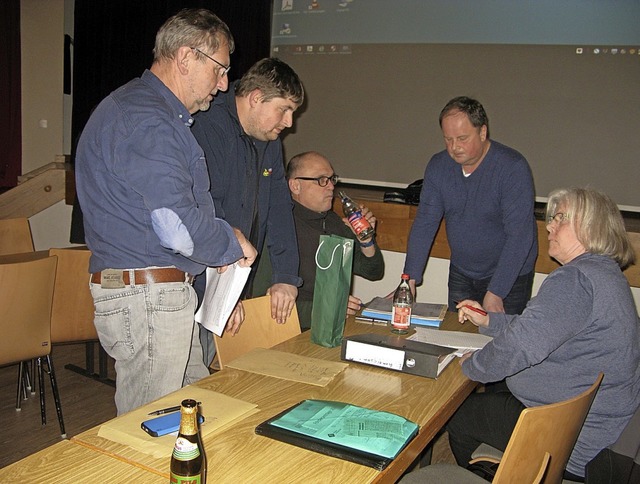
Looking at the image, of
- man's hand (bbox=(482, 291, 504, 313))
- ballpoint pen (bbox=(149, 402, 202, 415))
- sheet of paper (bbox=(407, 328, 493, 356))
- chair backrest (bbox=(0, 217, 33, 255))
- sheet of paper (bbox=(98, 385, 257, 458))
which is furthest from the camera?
chair backrest (bbox=(0, 217, 33, 255))

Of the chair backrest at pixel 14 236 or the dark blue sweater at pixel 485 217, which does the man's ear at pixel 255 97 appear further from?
the chair backrest at pixel 14 236

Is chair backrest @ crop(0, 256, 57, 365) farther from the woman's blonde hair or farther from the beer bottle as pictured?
the woman's blonde hair

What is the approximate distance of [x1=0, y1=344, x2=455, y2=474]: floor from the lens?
2834mm

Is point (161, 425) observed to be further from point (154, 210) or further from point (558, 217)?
point (558, 217)

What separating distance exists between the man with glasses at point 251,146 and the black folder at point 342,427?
2.51ft

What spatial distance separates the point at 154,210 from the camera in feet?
5.21

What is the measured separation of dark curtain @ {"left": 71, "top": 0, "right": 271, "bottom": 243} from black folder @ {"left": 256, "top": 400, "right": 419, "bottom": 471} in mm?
4516

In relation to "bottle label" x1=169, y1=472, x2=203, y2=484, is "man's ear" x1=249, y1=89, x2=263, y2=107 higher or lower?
higher

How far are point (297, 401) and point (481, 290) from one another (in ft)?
5.70

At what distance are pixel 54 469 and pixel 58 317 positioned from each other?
2.12 meters

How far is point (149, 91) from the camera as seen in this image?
1730mm

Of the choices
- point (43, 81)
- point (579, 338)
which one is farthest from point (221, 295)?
point (43, 81)

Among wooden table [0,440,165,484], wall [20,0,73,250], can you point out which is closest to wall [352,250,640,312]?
wooden table [0,440,165,484]

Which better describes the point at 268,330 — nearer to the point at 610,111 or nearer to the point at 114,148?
the point at 114,148
